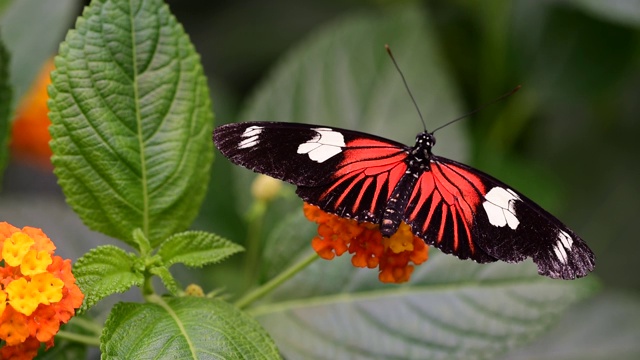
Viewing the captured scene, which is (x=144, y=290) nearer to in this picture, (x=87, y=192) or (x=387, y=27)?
(x=87, y=192)

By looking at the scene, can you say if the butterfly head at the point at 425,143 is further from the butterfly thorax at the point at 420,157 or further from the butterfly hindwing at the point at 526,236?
the butterfly hindwing at the point at 526,236

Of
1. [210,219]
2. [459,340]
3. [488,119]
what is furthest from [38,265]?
[488,119]

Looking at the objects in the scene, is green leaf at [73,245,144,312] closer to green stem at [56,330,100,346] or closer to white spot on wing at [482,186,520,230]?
green stem at [56,330,100,346]

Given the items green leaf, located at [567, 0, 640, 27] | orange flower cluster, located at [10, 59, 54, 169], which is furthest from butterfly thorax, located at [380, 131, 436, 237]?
orange flower cluster, located at [10, 59, 54, 169]

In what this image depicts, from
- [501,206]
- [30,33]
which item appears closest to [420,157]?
[501,206]

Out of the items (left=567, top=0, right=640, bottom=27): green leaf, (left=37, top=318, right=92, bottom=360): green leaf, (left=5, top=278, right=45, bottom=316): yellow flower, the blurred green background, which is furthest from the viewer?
the blurred green background
